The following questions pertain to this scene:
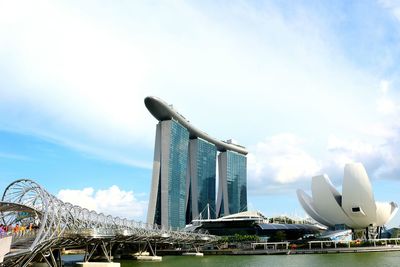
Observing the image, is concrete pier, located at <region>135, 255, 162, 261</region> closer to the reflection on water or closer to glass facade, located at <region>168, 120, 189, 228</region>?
the reflection on water

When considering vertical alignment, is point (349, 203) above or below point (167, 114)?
below

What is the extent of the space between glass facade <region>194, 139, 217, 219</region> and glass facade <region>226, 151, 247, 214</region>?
20.8 ft

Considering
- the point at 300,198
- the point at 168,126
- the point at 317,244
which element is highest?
the point at 168,126

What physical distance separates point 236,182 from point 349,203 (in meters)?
52.5

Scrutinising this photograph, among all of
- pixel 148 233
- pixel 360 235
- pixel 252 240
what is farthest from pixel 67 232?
pixel 360 235

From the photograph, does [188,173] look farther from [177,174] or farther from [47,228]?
[47,228]

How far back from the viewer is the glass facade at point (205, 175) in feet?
339

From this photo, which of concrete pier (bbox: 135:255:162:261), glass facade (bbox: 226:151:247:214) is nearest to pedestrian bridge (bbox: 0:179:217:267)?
concrete pier (bbox: 135:255:162:261)

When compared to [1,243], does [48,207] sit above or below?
above

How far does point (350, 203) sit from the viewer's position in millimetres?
66875

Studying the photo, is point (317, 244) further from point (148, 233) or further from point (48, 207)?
point (48, 207)

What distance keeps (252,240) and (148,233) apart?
28520 mm

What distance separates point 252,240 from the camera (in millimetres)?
A: 72188

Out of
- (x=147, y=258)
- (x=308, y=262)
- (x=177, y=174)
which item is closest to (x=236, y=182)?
(x=177, y=174)
